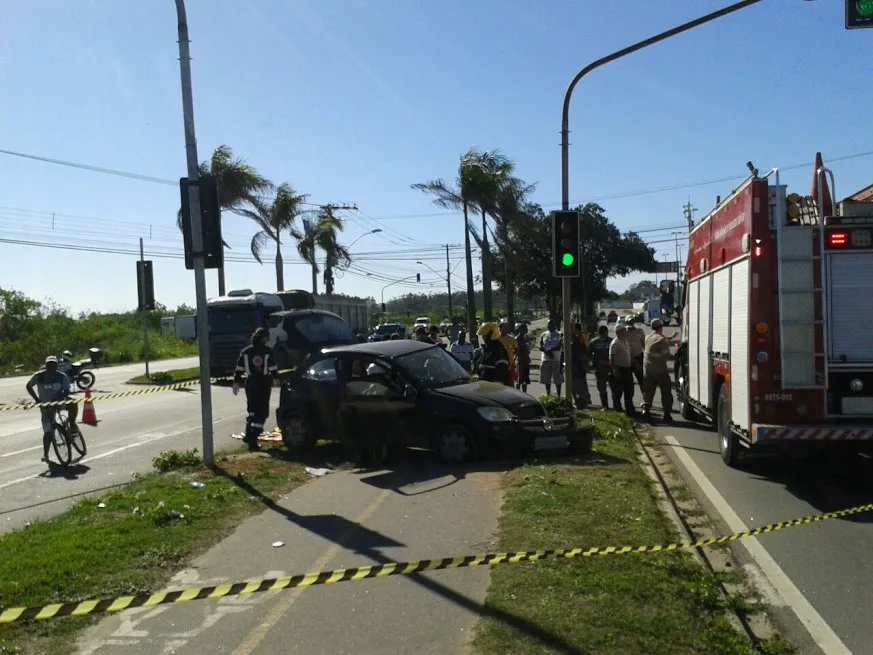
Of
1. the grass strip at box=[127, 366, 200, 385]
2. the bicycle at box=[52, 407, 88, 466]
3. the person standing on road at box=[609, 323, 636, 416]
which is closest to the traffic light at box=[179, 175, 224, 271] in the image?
the bicycle at box=[52, 407, 88, 466]

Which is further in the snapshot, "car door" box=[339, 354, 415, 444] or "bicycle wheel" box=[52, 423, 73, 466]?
"bicycle wheel" box=[52, 423, 73, 466]

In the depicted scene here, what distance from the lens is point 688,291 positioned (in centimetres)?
1377

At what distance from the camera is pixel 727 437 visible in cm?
1049

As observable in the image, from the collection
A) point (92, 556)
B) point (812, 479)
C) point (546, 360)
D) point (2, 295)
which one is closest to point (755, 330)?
point (812, 479)

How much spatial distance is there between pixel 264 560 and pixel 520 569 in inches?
80.1

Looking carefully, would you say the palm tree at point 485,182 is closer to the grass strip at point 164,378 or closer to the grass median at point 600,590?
the grass strip at point 164,378

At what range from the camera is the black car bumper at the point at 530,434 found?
419 inches

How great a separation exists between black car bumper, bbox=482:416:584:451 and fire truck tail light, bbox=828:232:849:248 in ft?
12.3

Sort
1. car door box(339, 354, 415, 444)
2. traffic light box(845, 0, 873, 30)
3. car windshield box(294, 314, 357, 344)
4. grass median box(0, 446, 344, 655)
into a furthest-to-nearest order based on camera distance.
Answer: car windshield box(294, 314, 357, 344) < car door box(339, 354, 415, 444) < traffic light box(845, 0, 873, 30) < grass median box(0, 446, 344, 655)

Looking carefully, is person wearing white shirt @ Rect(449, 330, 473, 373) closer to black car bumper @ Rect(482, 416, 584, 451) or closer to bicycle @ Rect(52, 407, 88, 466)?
black car bumper @ Rect(482, 416, 584, 451)

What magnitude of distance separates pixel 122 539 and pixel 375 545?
2.09 metres

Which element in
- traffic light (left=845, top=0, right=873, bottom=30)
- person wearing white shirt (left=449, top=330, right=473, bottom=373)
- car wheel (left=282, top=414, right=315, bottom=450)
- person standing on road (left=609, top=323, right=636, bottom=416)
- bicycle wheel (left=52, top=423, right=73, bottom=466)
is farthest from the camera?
person wearing white shirt (left=449, top=330, right=473, bottom=373)

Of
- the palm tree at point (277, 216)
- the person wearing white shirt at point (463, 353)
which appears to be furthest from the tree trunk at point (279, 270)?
the person wearing white shirt at point (463, 353)

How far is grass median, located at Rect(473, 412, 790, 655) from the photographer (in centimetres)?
475
